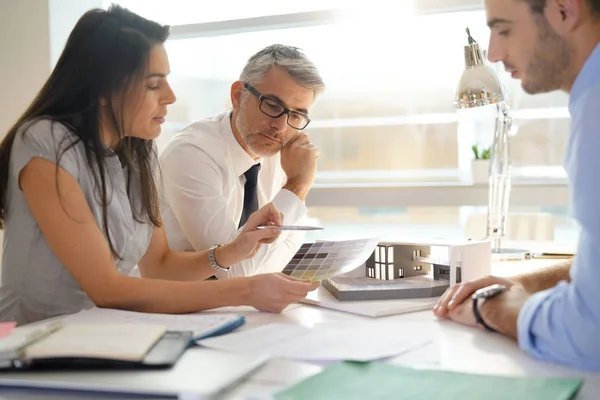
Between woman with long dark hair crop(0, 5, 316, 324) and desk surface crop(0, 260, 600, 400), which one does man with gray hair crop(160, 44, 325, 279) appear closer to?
woman with long dark hair crop(0, 5, 316, 324)

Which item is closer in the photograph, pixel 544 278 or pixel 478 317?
pixel 478 317

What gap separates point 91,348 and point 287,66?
1.54 meters

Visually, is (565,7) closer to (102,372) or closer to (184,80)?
(102,372)

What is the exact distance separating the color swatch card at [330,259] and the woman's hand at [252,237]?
131 millimetres

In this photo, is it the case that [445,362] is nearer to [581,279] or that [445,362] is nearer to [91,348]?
[581,279]

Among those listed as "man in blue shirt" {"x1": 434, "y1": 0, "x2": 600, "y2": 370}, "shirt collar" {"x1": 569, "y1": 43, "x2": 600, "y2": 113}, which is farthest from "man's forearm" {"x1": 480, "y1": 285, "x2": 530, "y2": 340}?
"shirt collar" {"x1": 569, "y1": 43, "x2": 600, "y2": 113}

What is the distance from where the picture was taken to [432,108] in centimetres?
430

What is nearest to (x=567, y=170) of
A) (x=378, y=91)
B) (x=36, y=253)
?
(x=36, y=253)

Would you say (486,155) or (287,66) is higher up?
(287,66)

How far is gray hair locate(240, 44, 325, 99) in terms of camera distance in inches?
93.8

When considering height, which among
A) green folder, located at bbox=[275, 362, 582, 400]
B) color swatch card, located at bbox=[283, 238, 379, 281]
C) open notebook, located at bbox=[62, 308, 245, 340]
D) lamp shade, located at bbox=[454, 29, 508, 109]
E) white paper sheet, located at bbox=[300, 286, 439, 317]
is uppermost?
lamp shade, located at bbox=[454, 29, 508, 109]

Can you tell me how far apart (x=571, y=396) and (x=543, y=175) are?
11.0 ft

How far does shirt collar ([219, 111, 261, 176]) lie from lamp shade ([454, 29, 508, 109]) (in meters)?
0.76

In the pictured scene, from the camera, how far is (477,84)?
226 cm
